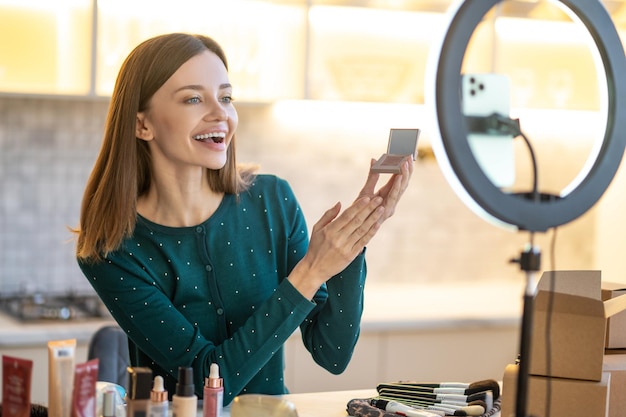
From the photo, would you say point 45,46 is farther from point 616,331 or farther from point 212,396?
point 616,331

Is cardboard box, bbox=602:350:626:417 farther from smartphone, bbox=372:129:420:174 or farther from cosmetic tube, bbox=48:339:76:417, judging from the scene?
cosmetic tube, bbox=48:339:76:417

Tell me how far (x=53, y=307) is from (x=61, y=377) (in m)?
1.97

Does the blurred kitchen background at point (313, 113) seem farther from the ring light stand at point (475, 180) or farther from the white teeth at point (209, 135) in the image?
the ring light stand at point (475, 180)

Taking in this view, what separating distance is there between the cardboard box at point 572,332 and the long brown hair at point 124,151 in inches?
34.2

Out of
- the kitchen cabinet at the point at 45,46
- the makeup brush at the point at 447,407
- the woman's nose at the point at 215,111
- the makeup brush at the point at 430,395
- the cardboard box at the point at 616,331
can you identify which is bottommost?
the makeup brush at the point at 447,407

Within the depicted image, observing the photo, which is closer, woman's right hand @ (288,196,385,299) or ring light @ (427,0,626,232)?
ring light @ (427,0,626,232)

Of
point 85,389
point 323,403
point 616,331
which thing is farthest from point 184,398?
point 616,331

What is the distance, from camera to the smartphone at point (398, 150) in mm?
1686

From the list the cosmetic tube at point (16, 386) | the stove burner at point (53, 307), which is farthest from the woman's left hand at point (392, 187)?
the stove burner at point (53, 307)

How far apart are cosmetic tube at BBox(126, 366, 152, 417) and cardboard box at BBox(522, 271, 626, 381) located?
25.2 inches

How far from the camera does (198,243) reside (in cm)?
198

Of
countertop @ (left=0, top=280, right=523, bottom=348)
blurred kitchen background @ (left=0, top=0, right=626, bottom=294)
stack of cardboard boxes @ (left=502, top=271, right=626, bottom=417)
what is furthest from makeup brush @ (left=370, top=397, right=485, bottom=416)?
countertop @ (left=0, top=280, right=523, bottom=348)

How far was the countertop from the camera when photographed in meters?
3.07

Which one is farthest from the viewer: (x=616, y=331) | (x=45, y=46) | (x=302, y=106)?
(x=302, y=106)
